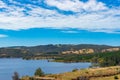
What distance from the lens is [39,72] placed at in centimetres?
13525

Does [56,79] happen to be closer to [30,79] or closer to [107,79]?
[30,79]

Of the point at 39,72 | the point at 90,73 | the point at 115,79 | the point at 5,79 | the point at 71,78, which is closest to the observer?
the point at 115,79

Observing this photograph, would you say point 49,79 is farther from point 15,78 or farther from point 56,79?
point 15,78

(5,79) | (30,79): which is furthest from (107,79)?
(5,79)

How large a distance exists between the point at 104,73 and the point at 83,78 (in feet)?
71.7

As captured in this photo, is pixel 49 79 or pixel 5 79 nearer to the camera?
pixel 49 79

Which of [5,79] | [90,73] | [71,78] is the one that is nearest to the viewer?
[71,78]

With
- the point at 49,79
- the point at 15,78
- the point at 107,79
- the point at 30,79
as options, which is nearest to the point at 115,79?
the point at 107,79

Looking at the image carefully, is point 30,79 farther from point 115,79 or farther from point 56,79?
point 115,79

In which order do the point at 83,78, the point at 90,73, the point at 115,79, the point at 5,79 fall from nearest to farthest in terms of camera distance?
the point at 115,79, the point at 83,78, the point at 90,73, the point at 5,79

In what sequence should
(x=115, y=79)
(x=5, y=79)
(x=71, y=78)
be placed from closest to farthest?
(x=115, y=79), (x=71, y=78), (x=5, y=79)

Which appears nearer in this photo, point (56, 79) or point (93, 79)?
point (93, 79)

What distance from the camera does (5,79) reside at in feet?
531

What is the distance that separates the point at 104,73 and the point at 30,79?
3223 cm
